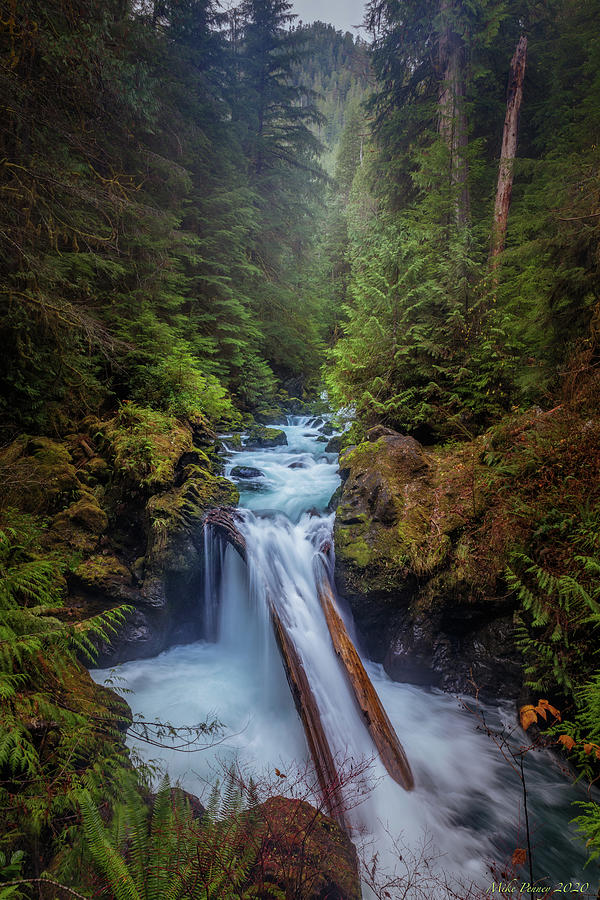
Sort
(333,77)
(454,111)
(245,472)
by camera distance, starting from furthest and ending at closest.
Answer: (333,77) → (245,472) → (454,111)

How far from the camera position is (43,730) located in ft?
7.58

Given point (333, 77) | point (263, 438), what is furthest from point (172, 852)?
point (333, 77)

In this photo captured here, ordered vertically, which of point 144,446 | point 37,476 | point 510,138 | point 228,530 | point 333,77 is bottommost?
point 228,530

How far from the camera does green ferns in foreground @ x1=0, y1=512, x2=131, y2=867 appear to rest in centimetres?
185

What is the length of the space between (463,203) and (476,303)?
3.63 meters

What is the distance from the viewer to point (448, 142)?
28.1 ft

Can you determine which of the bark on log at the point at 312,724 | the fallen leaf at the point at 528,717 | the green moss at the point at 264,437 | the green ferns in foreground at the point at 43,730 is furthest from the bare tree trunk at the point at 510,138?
the green ferns in foreground at the point at 43,730

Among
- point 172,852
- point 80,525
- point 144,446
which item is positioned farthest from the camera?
point 144,446

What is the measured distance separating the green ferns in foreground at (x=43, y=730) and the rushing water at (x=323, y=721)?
61.0 inches

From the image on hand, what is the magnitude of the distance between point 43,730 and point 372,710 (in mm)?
3399

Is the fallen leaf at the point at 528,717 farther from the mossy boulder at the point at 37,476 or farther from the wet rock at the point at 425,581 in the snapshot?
the mossy boulder at the point at 37,476

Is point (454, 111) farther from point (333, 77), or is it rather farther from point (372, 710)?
point (333, 77)

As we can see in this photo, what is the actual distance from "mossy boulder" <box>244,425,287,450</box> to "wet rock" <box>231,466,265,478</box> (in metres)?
2.14

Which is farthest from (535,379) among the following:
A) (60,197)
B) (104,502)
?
(60,197)
